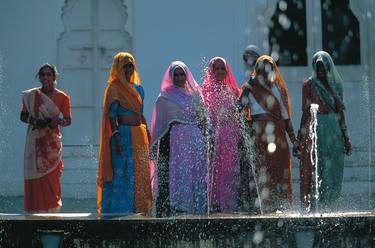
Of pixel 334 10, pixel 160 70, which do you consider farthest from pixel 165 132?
pixel 334 10

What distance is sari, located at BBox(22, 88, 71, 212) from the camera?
18.3 feet

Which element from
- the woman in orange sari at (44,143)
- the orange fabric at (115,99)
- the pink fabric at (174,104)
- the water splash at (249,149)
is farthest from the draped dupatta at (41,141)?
the water splash at (249,149)

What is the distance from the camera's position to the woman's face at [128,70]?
5.16 metres

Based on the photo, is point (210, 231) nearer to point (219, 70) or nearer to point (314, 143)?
point (219, 70)

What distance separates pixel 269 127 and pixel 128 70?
98 cm

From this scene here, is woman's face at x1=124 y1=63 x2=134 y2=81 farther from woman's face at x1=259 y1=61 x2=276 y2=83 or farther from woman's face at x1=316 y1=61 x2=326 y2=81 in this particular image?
woman's face at x1=316 y1=61 x2=326 y2=81

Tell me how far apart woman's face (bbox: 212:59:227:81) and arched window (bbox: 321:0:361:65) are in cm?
355

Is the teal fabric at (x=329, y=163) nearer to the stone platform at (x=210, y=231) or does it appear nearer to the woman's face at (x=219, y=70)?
the woman's face at (x=219, y=70)

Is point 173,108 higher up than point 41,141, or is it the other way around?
point 173,108

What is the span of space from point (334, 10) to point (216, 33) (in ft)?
4.23

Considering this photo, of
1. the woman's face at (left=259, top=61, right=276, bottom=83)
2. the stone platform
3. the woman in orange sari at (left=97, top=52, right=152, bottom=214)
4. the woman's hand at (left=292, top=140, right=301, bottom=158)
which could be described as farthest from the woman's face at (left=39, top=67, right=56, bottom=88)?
the stone platform

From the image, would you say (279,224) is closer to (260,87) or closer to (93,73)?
(260,87)

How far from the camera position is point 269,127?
531 centimetres

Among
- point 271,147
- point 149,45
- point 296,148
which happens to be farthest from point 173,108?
point 149,45
